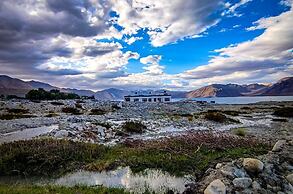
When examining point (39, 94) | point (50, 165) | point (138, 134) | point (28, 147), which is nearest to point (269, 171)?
point (50, 165)

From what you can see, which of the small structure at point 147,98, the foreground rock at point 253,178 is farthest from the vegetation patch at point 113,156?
the small structure at point 147,98

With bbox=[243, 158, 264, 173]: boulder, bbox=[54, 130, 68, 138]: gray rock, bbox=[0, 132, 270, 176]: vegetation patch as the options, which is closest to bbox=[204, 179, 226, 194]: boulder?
bbox=[243, 158, 264, 173]: boulder

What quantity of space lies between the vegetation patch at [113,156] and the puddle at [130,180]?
0.48 metres

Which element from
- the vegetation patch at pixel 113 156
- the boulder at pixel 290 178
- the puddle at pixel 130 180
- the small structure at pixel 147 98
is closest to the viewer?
the boulder at pixel 290 178

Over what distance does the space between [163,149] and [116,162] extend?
103 inches

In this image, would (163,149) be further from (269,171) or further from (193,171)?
(269,171)

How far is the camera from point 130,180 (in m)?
10.7

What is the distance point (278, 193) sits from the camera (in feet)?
25.9

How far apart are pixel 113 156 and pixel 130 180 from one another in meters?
3.08

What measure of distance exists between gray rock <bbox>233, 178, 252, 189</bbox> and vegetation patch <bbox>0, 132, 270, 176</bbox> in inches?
111

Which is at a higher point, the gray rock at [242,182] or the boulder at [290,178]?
the gray rock at [242,182]

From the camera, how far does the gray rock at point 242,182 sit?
311 inches

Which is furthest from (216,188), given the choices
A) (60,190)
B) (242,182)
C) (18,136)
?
(18,136)

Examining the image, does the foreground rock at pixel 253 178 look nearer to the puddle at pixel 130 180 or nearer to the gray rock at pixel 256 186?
the gray rock at pixel 256 186
